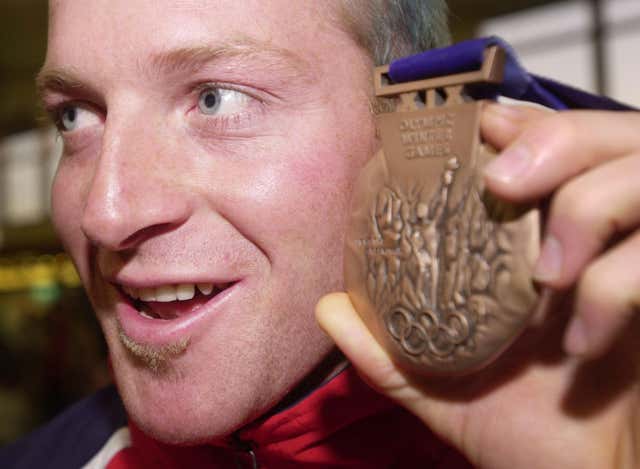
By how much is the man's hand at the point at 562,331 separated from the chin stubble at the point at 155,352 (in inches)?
10.7

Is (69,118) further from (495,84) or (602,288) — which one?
(602,288)

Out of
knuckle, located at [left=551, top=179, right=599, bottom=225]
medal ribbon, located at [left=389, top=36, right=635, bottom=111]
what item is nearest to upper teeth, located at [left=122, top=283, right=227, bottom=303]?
medal ribbon, located at [left=389, top=36, right=635, bottom=111]

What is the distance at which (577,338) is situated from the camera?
0.58 m

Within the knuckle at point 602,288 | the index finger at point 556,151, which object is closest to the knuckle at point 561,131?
the index finger at point 556,151

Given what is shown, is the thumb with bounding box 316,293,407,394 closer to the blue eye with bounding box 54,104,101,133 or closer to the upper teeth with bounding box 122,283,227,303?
the upper teeth with bounding box 122,283,227,303

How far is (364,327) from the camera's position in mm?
742

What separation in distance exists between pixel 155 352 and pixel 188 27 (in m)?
0.43

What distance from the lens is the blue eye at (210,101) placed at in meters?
0.95

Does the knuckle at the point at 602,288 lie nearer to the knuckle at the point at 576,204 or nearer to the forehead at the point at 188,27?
the knuckle at the point at 576,204

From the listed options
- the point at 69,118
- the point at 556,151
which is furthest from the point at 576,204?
the point at 69,118

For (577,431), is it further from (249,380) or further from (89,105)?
(89,105)

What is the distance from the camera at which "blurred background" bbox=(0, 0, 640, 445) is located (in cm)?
449

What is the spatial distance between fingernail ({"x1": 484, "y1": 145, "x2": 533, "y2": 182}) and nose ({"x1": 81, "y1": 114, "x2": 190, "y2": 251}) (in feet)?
1.47

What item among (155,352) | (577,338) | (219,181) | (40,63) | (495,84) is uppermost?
(40,63)
